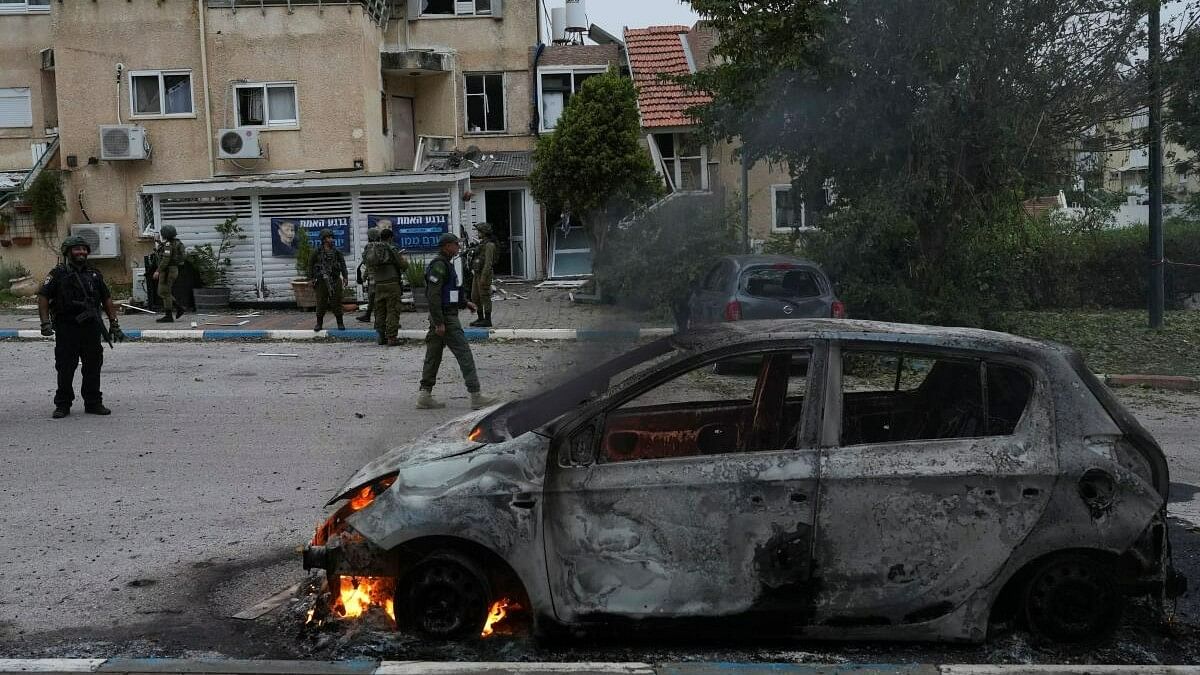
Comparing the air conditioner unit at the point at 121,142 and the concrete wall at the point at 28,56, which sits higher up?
the concrete wall at the point at 28,56

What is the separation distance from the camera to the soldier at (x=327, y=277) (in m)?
17.5

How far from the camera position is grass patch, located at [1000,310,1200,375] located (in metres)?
14.2

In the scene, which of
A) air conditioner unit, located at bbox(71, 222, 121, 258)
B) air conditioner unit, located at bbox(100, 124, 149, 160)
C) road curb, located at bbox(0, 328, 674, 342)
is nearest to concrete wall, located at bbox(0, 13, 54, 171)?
air conditioner unit, located at bbox(100, 124, 149, 160)

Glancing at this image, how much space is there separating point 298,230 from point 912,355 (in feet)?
61.5

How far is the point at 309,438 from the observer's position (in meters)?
9.73

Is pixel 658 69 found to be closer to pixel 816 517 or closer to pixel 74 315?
pixel 74 315

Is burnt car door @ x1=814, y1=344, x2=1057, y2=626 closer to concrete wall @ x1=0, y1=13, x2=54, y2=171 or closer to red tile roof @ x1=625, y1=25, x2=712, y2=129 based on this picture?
red tile roof @ x1=625, y1=25, x2=712, y2=129

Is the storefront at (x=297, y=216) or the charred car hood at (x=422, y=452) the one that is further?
the storefront at (x=297, y=216)

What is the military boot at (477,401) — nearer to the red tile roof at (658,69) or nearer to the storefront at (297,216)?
the storefront at (297,216)

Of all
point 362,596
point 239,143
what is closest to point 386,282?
point 239,143

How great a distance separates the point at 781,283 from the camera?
45.5 ft

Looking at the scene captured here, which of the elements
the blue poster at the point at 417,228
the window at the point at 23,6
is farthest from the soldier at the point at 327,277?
the window at the point at 23,6

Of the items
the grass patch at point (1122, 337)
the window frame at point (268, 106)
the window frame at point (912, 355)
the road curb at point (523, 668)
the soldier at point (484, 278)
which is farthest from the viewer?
the window frame at point (268, 106)

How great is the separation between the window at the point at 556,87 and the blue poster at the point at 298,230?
735cm
